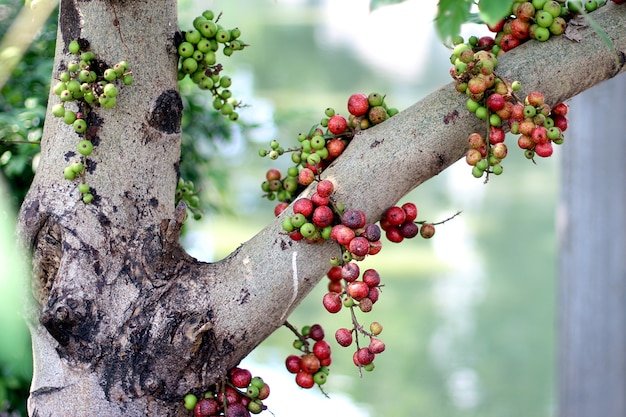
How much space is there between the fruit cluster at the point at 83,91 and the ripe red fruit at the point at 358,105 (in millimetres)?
397

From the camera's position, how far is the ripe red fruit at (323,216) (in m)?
1.31

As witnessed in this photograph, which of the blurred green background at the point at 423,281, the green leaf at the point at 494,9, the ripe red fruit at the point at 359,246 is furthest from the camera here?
the blurred green background at the point at 423,281

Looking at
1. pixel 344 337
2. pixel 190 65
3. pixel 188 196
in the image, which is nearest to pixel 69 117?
pixel 190 65

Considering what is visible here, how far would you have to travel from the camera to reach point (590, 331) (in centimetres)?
288

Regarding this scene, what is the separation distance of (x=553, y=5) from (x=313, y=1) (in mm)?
19086

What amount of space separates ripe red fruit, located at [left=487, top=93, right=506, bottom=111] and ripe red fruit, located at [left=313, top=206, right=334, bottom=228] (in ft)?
1.06

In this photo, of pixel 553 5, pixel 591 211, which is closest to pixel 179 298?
pixel 553 5

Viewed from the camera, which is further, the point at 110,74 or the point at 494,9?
the point at 110,74

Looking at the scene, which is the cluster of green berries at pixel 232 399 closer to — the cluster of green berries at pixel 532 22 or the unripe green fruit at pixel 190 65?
the unripe green fruit at pixel 190 65

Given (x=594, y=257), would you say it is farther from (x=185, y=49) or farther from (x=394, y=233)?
(x=185, y=49)

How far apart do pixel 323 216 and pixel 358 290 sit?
14 cm

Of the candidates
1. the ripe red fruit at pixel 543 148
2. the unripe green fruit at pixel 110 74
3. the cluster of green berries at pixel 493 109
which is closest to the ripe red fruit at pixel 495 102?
the cluster of green berries at pixel 493 109

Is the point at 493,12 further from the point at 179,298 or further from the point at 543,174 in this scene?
the point at 543,174

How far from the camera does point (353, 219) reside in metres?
1.31
